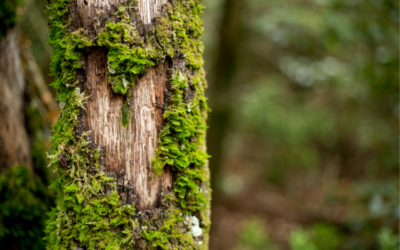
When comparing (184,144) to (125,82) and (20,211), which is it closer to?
(125,82)

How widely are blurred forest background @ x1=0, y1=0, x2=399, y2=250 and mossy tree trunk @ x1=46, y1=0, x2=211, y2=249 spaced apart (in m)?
1.03

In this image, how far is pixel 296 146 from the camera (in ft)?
23.8

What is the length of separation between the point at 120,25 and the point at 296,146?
265 inches

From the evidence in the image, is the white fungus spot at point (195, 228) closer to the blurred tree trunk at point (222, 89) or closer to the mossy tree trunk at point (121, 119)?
the mossy tree trunk at point (121, 119)

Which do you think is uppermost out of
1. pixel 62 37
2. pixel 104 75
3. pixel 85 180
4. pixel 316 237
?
pixel 62 37

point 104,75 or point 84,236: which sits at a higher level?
point 104,75

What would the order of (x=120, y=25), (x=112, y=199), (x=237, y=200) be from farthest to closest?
(x=237, y=200), (x=112, y=199), (x=120, y=25)

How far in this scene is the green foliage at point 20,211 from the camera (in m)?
2.04

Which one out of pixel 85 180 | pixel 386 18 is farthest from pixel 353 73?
pixel 85 180

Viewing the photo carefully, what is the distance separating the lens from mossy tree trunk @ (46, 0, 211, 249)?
4.62 feet

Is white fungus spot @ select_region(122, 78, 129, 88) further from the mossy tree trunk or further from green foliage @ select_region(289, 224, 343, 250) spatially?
green foliage @ select_region(289, 224, 343, 250)

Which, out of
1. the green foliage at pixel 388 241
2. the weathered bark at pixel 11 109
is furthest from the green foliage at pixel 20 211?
the green foliage at pixel 388 241

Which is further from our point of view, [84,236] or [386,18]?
[386,18]

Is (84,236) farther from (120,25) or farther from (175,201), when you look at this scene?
(120,25)
